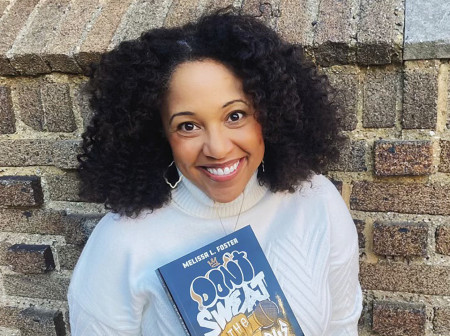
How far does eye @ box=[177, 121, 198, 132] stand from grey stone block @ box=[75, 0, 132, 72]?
1.49 feet

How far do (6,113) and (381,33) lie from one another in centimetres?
111

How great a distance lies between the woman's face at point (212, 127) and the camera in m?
1.01

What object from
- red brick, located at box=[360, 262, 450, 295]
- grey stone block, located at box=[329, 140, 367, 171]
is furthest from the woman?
red brick, located at box=[360, 262, 450, 295]

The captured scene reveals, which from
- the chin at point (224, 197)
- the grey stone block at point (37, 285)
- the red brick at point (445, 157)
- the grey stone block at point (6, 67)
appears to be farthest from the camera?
the grey stone block at point (37, 285)

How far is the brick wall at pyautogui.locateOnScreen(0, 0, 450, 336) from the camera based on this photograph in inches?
50.9

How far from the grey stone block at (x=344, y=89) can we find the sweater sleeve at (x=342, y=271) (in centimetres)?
→ 21

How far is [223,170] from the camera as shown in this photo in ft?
3.48

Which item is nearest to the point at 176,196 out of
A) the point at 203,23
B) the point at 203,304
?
the point at 203,304

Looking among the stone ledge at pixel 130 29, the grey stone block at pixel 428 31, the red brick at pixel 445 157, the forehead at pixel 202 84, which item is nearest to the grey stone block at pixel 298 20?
the stone ledge at pixel 130 29

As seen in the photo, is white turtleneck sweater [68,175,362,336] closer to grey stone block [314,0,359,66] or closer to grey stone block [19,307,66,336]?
grey stone block [314,0,359,66]

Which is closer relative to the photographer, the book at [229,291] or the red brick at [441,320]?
the book at [229,291]

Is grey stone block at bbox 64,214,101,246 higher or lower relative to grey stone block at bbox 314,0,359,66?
lower

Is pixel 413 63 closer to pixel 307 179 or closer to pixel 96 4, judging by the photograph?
pixel 307 179

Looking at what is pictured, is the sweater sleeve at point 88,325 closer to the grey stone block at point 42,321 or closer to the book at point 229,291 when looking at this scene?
the book at point 229,291
